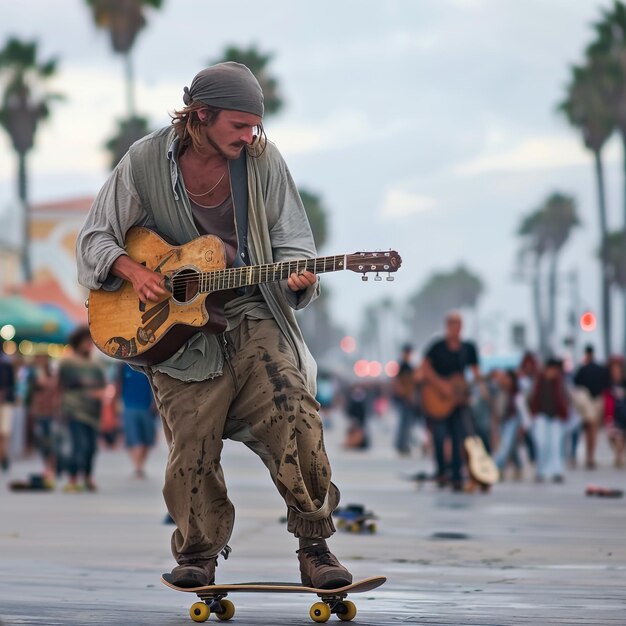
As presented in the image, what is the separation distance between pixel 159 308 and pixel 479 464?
11101 millimetres

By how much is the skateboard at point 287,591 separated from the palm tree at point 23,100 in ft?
176

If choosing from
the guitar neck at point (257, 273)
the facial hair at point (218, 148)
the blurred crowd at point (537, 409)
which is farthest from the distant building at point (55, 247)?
the guitar neck at point (257, 273)

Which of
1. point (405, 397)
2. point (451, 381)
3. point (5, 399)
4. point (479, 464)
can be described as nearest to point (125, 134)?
point (405, 397)

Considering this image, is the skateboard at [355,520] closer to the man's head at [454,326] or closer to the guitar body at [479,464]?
the guitar body at [479,464]

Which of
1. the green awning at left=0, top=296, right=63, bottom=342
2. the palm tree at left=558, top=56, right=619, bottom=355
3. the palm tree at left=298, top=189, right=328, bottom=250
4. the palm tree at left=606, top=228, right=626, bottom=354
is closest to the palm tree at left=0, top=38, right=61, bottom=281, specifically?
the palm tree at left=558, top=56, right=619, bottom=355

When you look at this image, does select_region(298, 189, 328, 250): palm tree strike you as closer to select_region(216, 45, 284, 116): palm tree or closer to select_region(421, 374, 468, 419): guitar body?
select_region(216, 45, 284, 116): palm tree

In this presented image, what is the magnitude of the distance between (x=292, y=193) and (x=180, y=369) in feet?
2.61

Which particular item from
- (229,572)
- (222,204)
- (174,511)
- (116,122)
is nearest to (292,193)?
(222,204)

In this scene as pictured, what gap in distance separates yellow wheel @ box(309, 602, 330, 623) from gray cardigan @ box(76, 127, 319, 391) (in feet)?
2.82

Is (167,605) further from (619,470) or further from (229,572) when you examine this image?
(619,470)

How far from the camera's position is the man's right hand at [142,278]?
5793mm

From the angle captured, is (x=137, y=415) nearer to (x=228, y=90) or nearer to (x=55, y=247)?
(x=228, y=90)

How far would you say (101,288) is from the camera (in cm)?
596

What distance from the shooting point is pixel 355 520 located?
1069 cm
